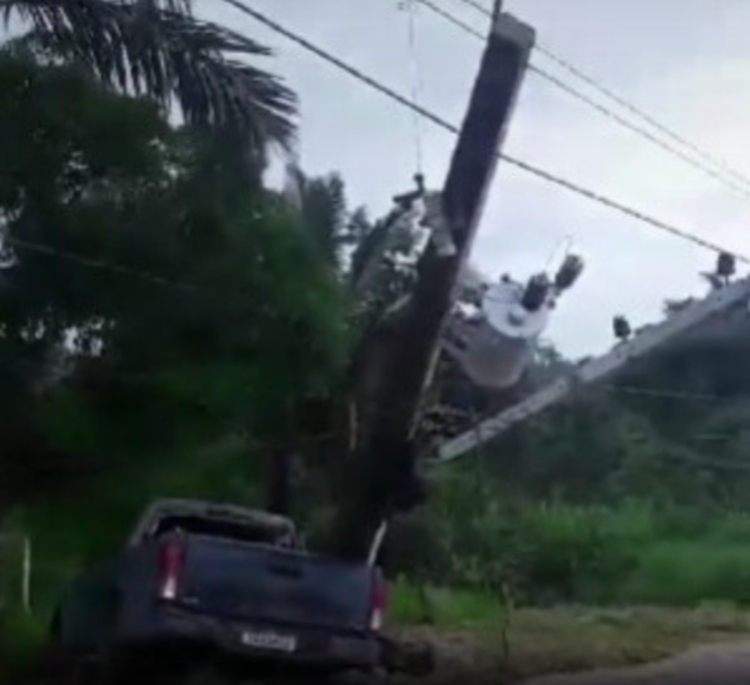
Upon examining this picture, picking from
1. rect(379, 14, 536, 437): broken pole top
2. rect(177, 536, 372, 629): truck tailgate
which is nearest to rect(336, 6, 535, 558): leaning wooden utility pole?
rect(379, 14, 536, 437): broken pole top

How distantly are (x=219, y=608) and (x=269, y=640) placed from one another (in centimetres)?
44

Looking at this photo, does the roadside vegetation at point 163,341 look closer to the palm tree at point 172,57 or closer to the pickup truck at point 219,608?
the palm tree at point 172,57

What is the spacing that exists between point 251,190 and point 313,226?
2637 mm

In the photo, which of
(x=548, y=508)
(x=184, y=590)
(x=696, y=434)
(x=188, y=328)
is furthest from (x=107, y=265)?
(x=696, y=434)

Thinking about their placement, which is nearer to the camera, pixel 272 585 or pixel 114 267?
pixel 272 585

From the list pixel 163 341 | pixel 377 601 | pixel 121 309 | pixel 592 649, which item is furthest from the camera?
pixel 592 649

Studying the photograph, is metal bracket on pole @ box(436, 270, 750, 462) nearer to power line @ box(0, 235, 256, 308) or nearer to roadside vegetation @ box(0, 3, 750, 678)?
roadside vegetation @ box(0, 3, 750, 678)

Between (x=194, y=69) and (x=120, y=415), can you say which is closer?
(x=194, y=69)

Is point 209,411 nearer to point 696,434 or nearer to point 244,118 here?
point 244,118

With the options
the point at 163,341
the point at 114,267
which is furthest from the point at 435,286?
the point at 163,341

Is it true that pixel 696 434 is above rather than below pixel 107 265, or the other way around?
above

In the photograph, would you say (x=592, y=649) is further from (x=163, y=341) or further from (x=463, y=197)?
(x=463, y=197)

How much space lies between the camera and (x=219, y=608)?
40.0 feet

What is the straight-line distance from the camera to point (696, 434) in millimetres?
30922
